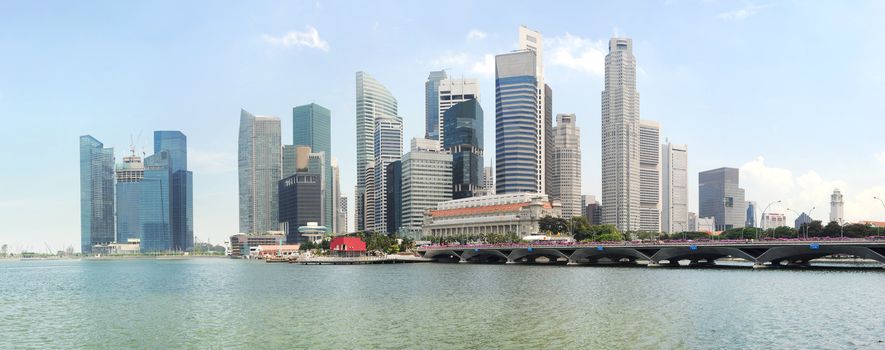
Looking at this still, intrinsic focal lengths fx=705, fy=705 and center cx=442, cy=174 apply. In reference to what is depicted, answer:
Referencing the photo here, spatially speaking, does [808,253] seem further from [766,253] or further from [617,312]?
[617,312]

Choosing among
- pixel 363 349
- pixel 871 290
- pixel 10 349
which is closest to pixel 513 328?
pixel 363 349

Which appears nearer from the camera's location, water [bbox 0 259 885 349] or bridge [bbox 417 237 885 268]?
water [bbox 0 259 885 349]

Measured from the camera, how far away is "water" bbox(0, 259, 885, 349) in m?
57.7

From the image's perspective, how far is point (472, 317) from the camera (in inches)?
2852

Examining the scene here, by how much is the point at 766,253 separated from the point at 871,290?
61997mm

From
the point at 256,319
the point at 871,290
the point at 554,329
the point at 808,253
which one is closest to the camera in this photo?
the point at 554,329

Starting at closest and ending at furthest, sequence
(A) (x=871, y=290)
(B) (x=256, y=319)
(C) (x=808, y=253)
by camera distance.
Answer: (B) (x=256, y=319), (A) (x=871, y=290), (C) (x=808, y=253)

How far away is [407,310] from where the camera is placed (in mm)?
79375

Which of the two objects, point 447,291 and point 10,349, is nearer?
point 10,349

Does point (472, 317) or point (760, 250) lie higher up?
point (472, 317)

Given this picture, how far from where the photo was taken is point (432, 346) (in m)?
55.2

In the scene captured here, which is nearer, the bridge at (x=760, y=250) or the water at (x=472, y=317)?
the water at (x=472, y=317)

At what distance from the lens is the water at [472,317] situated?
5769 cm

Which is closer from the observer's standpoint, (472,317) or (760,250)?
(472,317)
